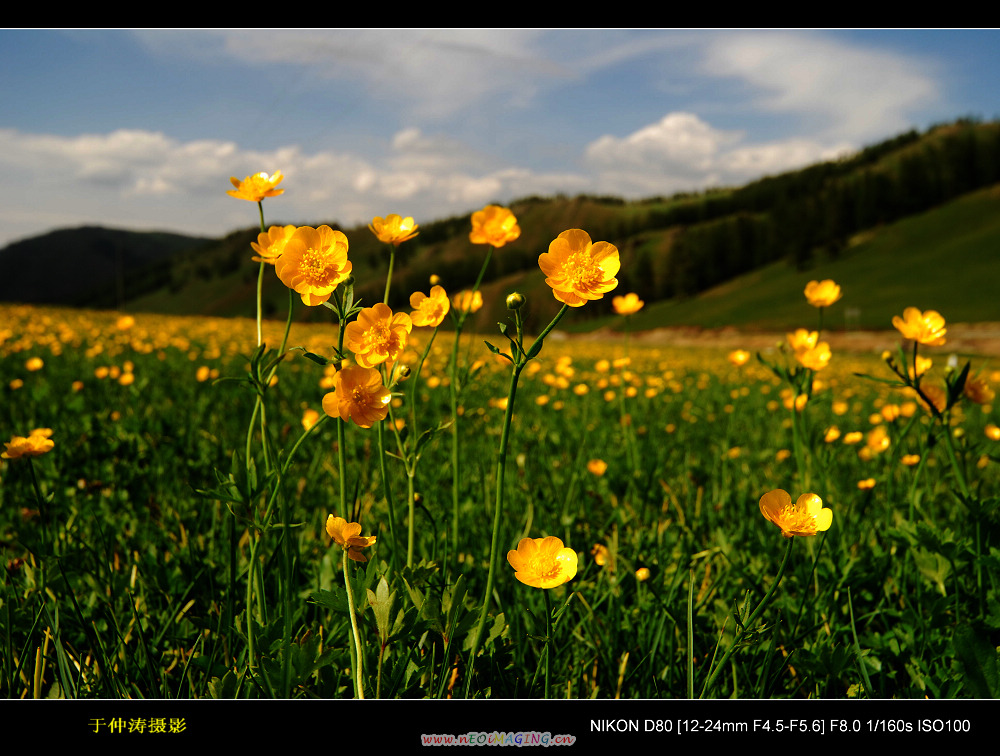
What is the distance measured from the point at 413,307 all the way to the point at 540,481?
143 cm

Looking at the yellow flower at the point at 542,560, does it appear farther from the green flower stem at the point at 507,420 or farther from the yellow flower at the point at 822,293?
the yellow flower at the point at 822,293

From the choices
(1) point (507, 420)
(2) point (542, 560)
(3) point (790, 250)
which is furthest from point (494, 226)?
(3) point (790, 250)

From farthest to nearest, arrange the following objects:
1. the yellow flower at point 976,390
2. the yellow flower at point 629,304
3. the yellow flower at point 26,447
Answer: the yellow flower at point 629,304
the yellow flower at point 976,390
the yellow flower at point 26,447

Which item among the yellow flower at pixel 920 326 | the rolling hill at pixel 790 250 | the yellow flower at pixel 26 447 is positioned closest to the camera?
the yellow flower at pixel 26 447

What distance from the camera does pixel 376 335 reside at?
0.85 m

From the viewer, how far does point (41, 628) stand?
127 centimetres

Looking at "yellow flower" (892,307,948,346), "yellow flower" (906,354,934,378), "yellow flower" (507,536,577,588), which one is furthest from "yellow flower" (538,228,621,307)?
"yellow flower" (892,307,948,346)

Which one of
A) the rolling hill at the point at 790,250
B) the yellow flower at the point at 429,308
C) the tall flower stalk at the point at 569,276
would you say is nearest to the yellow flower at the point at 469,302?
the yellow flower at the point at 429,308

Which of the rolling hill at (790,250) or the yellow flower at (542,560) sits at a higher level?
the rolling hill at (790,250)

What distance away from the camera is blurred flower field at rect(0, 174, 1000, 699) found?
885 millimetres

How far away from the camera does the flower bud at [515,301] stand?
796mm
